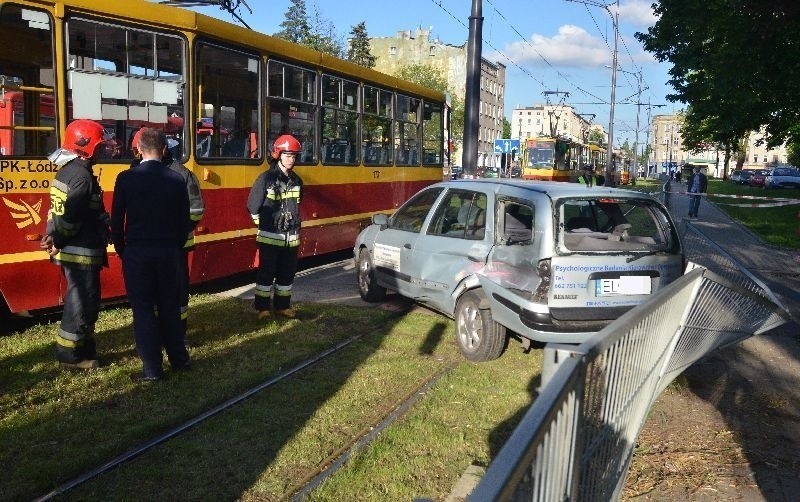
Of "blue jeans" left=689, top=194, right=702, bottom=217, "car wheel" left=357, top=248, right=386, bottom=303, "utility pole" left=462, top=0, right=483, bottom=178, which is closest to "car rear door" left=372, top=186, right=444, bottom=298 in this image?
"car wheel" left=357, top=248, right=386, bottom=303

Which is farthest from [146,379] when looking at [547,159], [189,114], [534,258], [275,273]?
[547,159]

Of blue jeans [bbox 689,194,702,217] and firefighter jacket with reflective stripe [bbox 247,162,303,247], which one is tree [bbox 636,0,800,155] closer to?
blue jeans [bbox 689,194,702,217]

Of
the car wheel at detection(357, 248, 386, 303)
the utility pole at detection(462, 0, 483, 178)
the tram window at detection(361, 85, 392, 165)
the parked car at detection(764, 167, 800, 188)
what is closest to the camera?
the car wheel at detection(357, 248, 386, 303)

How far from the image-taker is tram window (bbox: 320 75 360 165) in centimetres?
1122

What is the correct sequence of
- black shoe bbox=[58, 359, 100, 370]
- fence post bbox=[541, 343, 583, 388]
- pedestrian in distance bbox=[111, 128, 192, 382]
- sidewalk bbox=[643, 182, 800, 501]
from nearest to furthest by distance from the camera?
fence post bbox=[541, 343, 583, 388] → sidewalk bbox=[643, 182, 800, 501] → pedestrian in distance bbox=[111, 128, 192, 382] → black shoe bbox=[58, 359, 100, 370]

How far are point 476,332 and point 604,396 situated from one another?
3.99m

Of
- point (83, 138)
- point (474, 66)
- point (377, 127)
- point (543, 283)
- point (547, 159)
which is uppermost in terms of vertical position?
point (474, 66)

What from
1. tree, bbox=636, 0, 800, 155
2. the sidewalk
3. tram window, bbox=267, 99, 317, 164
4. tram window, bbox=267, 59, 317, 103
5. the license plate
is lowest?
the sidewalk

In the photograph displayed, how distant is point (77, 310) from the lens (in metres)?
5.70

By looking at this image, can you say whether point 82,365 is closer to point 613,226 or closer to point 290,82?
point 613,226

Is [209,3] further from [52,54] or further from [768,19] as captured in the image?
[768,19]

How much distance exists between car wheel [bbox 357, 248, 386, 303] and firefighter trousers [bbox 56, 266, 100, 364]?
3.71m

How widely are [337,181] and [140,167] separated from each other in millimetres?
6347

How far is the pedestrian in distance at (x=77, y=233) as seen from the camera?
5.52 m
